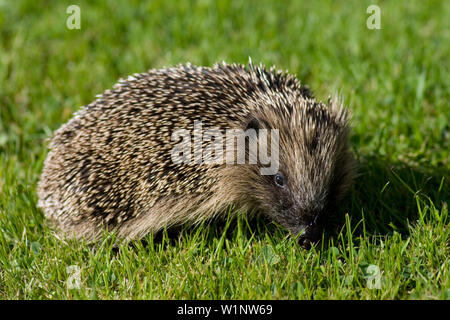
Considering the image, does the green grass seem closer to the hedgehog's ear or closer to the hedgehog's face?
the hedgehog's face

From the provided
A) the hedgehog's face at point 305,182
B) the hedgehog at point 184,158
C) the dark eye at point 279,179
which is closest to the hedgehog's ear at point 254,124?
the hedgehog at point 184,158

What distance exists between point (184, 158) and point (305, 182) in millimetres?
1110

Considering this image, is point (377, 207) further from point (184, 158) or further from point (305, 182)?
point (184, 158)

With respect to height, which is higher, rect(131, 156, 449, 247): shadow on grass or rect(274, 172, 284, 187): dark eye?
rect(274, 172, 284, 187): dark eye

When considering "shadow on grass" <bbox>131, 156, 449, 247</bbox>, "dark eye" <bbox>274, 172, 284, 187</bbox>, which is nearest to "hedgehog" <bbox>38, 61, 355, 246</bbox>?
"dark eye" <bbox>274, 172, 284, 187</bbox>

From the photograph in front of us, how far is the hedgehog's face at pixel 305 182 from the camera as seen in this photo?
4.76 meters

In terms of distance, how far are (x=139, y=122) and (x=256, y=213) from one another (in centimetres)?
145

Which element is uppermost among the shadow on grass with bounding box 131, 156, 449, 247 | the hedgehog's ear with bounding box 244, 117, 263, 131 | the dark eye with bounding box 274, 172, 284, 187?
the hedgehog's ear with bounding box 244, 117, 263, 131

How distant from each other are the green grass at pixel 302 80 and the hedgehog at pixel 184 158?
0.73 feet

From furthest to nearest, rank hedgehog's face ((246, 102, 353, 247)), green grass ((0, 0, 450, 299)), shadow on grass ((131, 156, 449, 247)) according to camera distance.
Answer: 1. shadow on grass ((131, 156, 449, 247))
2. hedgehog's face ((246, 102, 353, 247))
3. green grass ((0, 0, 450, 299))

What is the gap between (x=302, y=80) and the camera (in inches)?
308

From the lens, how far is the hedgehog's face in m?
4.76

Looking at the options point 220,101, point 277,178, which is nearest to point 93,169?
point 220,101

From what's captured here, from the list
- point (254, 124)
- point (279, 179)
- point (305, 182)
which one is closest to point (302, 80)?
point (254, 124)
